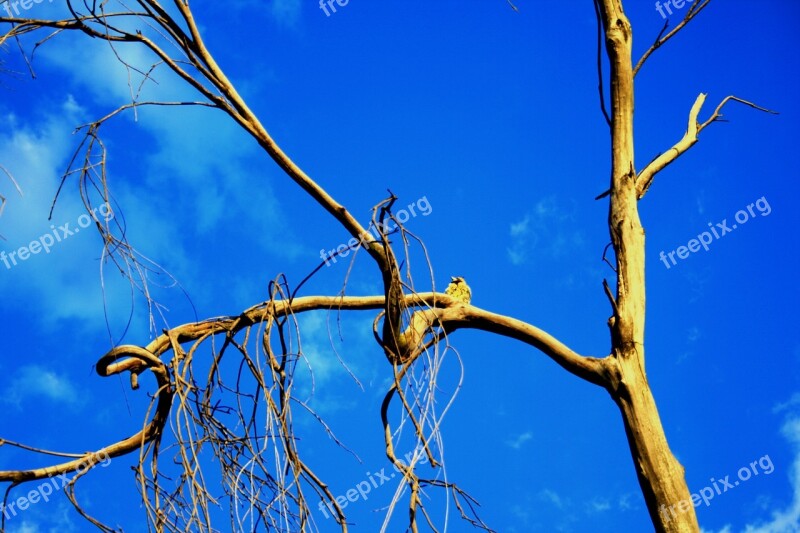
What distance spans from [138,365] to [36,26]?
106cm

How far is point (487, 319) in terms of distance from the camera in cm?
263

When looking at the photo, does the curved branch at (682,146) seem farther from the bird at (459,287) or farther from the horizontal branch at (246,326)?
the bird at (459,287)

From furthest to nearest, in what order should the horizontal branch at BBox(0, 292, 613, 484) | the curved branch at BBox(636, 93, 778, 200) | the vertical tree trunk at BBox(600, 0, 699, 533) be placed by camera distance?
1. the curved branch at BBox(636, 93, 778, 200)
2. the horizontal branch at BBox(0, 292, 613, 484)
3. the vertical tree trunk at BBox(600, 0, 699, 533)

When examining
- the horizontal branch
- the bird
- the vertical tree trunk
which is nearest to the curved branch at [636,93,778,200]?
the vertical tree trunk

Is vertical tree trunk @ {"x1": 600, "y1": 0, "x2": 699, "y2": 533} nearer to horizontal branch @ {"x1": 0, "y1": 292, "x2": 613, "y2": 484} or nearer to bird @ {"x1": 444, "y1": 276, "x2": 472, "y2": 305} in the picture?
horizontal branch @ {"x1": 0, "y1": 292, "x2": 613, "y2": 484}

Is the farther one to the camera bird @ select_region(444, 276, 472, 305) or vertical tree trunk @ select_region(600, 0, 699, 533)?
bird @ select_region(444, 276, 472, 305)

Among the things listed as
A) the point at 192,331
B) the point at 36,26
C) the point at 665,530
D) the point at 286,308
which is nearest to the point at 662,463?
the point at 665,530

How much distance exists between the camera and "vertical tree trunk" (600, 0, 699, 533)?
2.17m

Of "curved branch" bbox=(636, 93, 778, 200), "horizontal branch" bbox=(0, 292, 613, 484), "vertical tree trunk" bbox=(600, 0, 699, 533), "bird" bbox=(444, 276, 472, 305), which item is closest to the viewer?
"vertical tree trunk" bbox=(600, 0, 699, 533)

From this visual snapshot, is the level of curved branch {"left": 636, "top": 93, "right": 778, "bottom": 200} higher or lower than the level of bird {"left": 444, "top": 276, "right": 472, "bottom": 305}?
lower

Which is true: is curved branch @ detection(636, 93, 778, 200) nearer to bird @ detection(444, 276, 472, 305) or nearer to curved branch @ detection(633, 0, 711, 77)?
curved branch @ detection(633, 0, 711, 77)

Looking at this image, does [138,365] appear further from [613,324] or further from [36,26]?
[613,324]

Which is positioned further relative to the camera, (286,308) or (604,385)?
(604,385)

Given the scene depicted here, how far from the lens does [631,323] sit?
242cm
